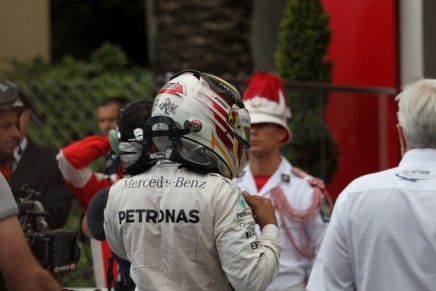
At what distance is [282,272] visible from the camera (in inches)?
235

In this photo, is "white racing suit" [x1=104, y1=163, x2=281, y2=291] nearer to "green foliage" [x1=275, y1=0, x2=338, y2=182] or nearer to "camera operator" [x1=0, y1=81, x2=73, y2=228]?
"camera operator" [x1=0, y1=81, x2=73, y2=228]

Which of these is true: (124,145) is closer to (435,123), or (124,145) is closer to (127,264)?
(127,264)

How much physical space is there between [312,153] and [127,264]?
3.85 meters

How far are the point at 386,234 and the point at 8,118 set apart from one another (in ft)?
7.88

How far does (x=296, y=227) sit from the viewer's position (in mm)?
6113

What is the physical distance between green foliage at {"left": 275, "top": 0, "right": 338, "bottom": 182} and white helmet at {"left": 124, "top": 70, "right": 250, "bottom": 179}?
3811mm

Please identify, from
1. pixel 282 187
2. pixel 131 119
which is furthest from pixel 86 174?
pixel 282 187

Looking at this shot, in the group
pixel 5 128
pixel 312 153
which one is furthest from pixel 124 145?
pixel 312 153

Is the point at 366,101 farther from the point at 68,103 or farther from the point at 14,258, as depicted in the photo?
the point at 14,258

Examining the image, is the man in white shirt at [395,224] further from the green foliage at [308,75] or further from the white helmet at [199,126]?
the green foliage at [308,75]

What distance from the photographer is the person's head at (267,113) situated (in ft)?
21.1

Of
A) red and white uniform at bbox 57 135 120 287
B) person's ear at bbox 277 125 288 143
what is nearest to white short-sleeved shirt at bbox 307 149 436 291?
red and white uniform at bbox 57 135 120 287

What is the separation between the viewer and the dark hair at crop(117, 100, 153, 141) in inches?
193

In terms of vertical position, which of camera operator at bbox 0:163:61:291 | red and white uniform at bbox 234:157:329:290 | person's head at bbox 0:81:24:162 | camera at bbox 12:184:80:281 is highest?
person's head at bbox 0:81:24:162
